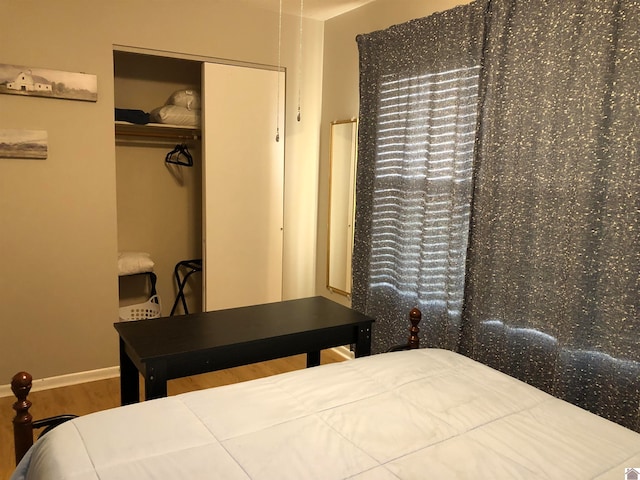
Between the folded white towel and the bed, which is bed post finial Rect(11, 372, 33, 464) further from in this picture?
the folded white towel

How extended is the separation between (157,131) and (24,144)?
3.54ft

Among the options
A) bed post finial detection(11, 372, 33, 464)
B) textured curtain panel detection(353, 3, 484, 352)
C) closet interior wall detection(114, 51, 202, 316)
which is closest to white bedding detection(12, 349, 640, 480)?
bed post finial detection(11, 372, 33, 464)

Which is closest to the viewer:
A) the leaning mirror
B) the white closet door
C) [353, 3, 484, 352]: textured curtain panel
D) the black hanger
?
[353, 3, 484, 352]: textured curtain panel

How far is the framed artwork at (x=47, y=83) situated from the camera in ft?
9.45

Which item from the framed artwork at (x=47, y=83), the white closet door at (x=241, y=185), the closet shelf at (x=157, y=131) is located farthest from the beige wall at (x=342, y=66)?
the framed artwork at (x=47, y=83)

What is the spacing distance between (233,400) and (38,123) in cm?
226

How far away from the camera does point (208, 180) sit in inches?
141

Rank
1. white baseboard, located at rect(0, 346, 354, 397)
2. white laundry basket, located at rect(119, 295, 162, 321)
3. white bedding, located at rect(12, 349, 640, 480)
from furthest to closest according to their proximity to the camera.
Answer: white laundry basket, located at rect(119, 295, 162, 321), white baseboard, located at rect(0, 346, 354, 397), white bedding, located at rect(12, 349, 640, 480)

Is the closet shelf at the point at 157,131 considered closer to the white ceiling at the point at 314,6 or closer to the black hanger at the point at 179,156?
the black hanger at the point at 179,156

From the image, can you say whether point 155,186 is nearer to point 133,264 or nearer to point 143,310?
point 133,264

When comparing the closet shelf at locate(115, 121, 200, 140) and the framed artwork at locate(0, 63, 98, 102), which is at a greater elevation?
the framed artwork at locate(0, 63, 98, 102)

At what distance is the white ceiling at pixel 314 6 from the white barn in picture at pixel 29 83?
1417 millimetres

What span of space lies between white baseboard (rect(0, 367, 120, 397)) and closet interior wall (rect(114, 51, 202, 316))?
2.58 feet

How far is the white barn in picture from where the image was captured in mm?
2895
